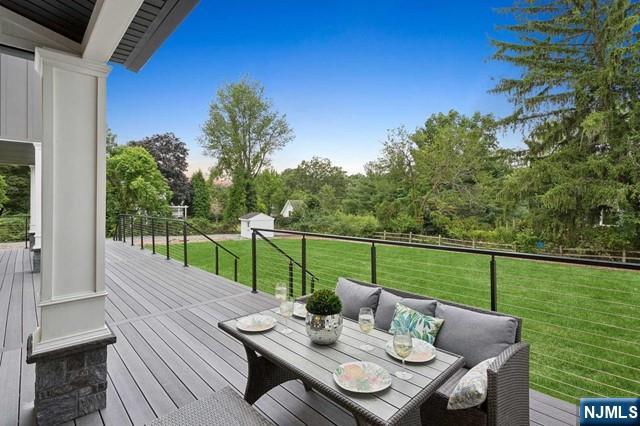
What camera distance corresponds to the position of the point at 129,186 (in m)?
16.3

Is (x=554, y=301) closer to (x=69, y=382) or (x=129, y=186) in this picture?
(x=69, y=382)

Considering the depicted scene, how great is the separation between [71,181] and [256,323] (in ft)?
→ 4.64

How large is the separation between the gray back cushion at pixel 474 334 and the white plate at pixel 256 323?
1052 mm

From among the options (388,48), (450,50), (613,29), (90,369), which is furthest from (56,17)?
(450,50)

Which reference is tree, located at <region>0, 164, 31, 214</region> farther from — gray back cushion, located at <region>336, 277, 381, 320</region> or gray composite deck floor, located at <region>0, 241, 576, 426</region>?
gray back cushion, located at <region>336, 277, 381, 320</region>

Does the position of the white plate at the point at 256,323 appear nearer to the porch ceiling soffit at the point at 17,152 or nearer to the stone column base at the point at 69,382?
the stone column base at the point at 69,382

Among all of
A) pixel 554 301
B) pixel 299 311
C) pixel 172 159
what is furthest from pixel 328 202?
pixel 299 311

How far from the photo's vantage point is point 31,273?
5426 millimetres

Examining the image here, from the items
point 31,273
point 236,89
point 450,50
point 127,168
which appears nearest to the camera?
point 31,273

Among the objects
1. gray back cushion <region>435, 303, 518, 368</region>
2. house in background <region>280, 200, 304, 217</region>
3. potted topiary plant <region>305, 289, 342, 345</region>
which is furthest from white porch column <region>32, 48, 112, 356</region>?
house in background <region>280, 200, 304, 217</region>

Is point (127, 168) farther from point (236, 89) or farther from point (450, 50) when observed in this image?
point (450, 50)

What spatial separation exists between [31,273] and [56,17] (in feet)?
18.1

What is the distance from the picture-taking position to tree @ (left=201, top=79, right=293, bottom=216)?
20.9 meters

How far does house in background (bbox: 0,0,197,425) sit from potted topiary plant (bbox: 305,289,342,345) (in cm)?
137
